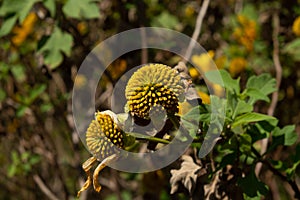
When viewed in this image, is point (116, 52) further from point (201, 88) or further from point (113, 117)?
point (113, 117)

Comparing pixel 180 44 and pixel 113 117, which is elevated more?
pixel 113 117

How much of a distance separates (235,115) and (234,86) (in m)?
0.11

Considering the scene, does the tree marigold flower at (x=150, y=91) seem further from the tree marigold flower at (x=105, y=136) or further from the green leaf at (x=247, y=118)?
the green leaf at (x=247, y=118)

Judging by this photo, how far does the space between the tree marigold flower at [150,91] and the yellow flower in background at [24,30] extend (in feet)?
5.03

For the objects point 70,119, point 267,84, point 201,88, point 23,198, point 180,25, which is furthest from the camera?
point 23,198

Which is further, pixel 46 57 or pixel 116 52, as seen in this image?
pixel 116 52

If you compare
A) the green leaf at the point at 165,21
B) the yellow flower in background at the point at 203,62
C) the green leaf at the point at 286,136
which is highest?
the yellow flower in background at the point at 203,62

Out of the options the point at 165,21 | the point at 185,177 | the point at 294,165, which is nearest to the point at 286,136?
the point at 294,165

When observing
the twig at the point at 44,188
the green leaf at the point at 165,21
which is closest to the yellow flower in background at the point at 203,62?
the green leaf at the point at 165,21

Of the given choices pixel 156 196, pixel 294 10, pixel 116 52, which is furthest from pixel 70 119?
pixel 294 10

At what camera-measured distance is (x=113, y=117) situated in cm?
103

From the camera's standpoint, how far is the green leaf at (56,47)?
1819mm

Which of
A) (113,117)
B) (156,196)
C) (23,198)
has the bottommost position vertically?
(23,198)

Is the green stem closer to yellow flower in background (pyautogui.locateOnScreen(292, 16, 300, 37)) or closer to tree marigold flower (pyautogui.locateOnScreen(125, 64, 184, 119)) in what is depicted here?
tree marigold flower (pyautogui.locateOnScreen(125, 64, 184, 119))
